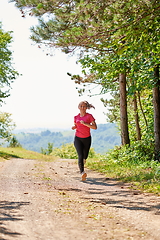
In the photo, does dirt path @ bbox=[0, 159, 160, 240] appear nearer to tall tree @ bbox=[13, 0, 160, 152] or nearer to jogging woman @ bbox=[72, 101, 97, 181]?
jogging woman @ bbox=[72, 101, 97, 181]

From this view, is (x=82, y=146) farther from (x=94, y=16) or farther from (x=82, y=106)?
(x=94, y=16)

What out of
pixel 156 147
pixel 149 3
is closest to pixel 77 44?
pixel 149 3

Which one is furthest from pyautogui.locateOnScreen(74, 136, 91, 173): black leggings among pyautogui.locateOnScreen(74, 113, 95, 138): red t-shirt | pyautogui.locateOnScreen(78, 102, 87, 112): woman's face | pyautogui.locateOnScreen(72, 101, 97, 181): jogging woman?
pyautogui.locateOnScreen(78, 102, 87, 112): woman's face

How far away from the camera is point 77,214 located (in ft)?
16.2

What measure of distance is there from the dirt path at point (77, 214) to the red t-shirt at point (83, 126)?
203 cm

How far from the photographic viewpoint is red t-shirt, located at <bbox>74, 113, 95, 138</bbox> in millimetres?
8992

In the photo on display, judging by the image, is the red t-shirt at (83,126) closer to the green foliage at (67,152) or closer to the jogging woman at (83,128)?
the jogging woman at (83,128)

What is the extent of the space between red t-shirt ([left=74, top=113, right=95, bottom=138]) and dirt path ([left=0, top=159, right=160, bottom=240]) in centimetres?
203

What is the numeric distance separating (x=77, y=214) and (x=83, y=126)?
440 centimetres

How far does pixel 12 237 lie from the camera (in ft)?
11.6

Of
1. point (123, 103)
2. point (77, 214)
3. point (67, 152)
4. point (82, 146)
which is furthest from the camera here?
point (67, 152)

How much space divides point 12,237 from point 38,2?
20.3 feet

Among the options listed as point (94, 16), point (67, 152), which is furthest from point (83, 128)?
point (67, 152)

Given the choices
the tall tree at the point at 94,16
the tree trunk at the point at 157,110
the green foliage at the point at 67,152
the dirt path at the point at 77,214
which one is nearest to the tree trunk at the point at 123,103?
the tree trunk at the point at 157,110
